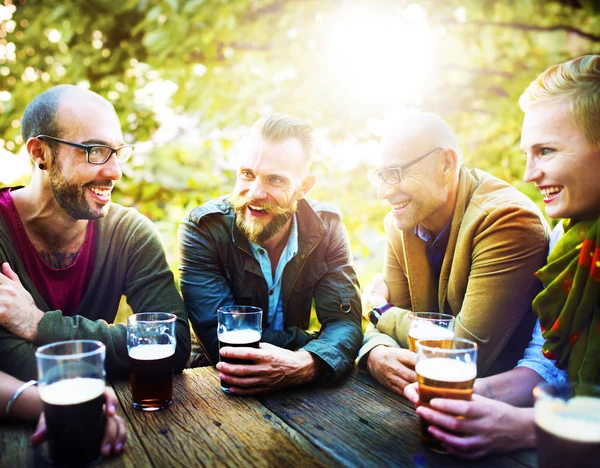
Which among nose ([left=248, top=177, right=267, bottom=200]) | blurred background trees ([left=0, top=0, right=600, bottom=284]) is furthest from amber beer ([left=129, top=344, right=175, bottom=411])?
blurred background trees ([left=0, top=0, right=600, bottom=284])

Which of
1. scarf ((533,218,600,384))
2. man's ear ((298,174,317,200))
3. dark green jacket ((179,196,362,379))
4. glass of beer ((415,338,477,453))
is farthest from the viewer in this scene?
man's ear ((298,174,317,200))

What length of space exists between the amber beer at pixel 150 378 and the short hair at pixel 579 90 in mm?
1588

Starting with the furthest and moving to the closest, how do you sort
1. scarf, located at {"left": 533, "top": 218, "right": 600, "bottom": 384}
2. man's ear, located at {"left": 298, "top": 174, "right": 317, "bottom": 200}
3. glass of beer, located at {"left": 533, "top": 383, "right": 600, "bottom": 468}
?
man's ear, located at {"left": 298, "top": 174, "right": 317, "bottom": 200} < scarf, located at {"left": 533, "top": 218, "right": 600, "bottom": 384} < glass of beer, located at {"left": 533, "top": 383, "right": 600, "bottom": 468}

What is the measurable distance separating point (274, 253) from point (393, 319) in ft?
2.45

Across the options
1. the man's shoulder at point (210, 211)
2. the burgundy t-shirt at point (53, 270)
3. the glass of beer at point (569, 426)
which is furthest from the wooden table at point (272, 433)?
the man's shoulder at point (210, 211)

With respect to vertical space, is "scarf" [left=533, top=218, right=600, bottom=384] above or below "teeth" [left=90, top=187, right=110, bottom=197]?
below

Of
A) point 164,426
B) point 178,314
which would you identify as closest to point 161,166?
point 178,314

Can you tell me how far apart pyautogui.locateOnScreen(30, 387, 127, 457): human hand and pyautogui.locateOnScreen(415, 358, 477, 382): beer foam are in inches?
33.5

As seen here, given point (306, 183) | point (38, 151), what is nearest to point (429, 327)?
point (306, 183)

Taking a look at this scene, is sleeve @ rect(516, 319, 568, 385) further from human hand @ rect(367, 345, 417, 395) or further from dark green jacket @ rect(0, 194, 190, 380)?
dark green jacket @ rect(0, 194, 190, 380)

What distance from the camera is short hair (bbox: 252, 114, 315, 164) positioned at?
248cm

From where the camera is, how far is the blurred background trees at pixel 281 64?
11.8 ft

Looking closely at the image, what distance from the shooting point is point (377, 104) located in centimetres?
433

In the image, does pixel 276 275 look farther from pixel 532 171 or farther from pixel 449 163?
pixel 532 171
